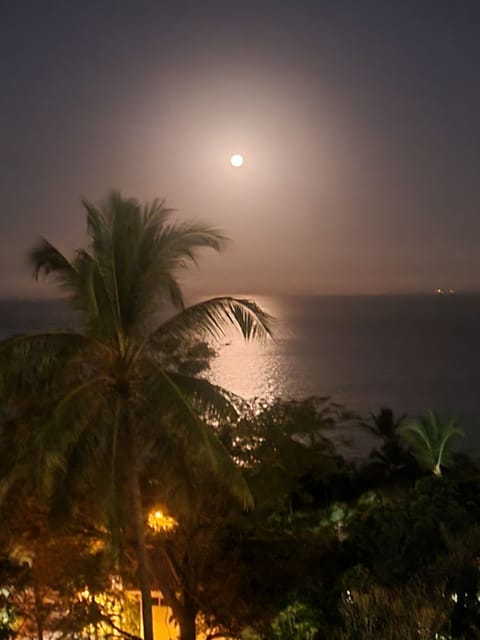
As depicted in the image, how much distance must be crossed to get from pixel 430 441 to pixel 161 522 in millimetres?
15536

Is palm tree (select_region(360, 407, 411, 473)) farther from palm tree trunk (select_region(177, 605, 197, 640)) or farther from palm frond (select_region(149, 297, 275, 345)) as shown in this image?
palm frond (select_region(149, 297, 275, 345))

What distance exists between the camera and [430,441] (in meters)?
23.6

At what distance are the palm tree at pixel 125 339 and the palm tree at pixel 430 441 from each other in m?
16.5

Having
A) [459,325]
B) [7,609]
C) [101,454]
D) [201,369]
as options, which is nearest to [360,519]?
[201,369]

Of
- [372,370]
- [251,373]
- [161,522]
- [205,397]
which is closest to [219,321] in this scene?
[205,397]

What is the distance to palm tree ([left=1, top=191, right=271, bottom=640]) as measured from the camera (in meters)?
7.86

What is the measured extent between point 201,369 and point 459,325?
134198mm

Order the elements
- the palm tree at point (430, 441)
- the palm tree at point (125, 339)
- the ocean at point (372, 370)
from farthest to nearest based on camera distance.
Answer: the ocean at point (372, 370)
the palm tree at point (430, 441)
the palm tree at point (125, 339)

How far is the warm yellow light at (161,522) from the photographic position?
10359mm

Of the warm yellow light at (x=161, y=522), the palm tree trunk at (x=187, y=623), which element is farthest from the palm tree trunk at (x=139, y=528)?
the palm tree trunk at (x=187, y=623)

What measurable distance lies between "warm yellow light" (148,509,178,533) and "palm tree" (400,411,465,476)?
570 inches

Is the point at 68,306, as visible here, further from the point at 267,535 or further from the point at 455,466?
the point at 455,466

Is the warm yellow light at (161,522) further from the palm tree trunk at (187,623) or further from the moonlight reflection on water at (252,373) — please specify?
the moonlight reflection on water at (252,373)

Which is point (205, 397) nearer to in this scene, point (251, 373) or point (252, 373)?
point (251, 373)
